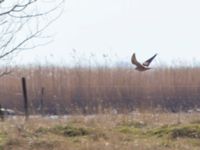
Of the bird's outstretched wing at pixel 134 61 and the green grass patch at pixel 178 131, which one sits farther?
the green grass patch at pixel 178 131

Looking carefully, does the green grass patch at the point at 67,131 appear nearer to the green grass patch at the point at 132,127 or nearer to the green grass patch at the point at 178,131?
the green grass patch at the point at 132,127

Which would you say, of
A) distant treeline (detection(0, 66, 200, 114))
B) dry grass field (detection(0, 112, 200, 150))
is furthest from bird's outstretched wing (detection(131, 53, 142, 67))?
distant treeline (detection(0, 66, 200, 114))

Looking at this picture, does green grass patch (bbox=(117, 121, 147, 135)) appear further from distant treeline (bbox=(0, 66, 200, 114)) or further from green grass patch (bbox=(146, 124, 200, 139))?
distant treeline (bbox=(0, 66, 200, 114))

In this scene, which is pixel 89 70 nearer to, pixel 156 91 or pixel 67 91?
pixel 67 91

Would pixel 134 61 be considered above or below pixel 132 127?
above

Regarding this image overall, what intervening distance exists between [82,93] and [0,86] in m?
2.28

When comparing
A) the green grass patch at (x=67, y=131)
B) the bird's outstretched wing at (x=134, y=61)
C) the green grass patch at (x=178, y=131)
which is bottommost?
the green grass patch at (x=178, y=131)

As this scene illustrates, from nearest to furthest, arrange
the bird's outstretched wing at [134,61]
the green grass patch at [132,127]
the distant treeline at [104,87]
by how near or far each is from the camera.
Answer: the bird's outstretched wing at [134,61] → the green grass patch at [132,127] → the distant treeline at [104,87]

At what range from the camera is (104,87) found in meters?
17.8

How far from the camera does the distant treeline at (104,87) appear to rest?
17500 mm

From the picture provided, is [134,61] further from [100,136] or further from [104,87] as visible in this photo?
[104,87]

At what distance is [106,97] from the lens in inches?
695

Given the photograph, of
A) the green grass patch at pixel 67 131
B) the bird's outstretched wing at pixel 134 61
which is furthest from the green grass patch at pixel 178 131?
the bird's outstretched wing at pixel 134 61

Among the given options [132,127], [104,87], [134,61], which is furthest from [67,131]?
[104,87]
